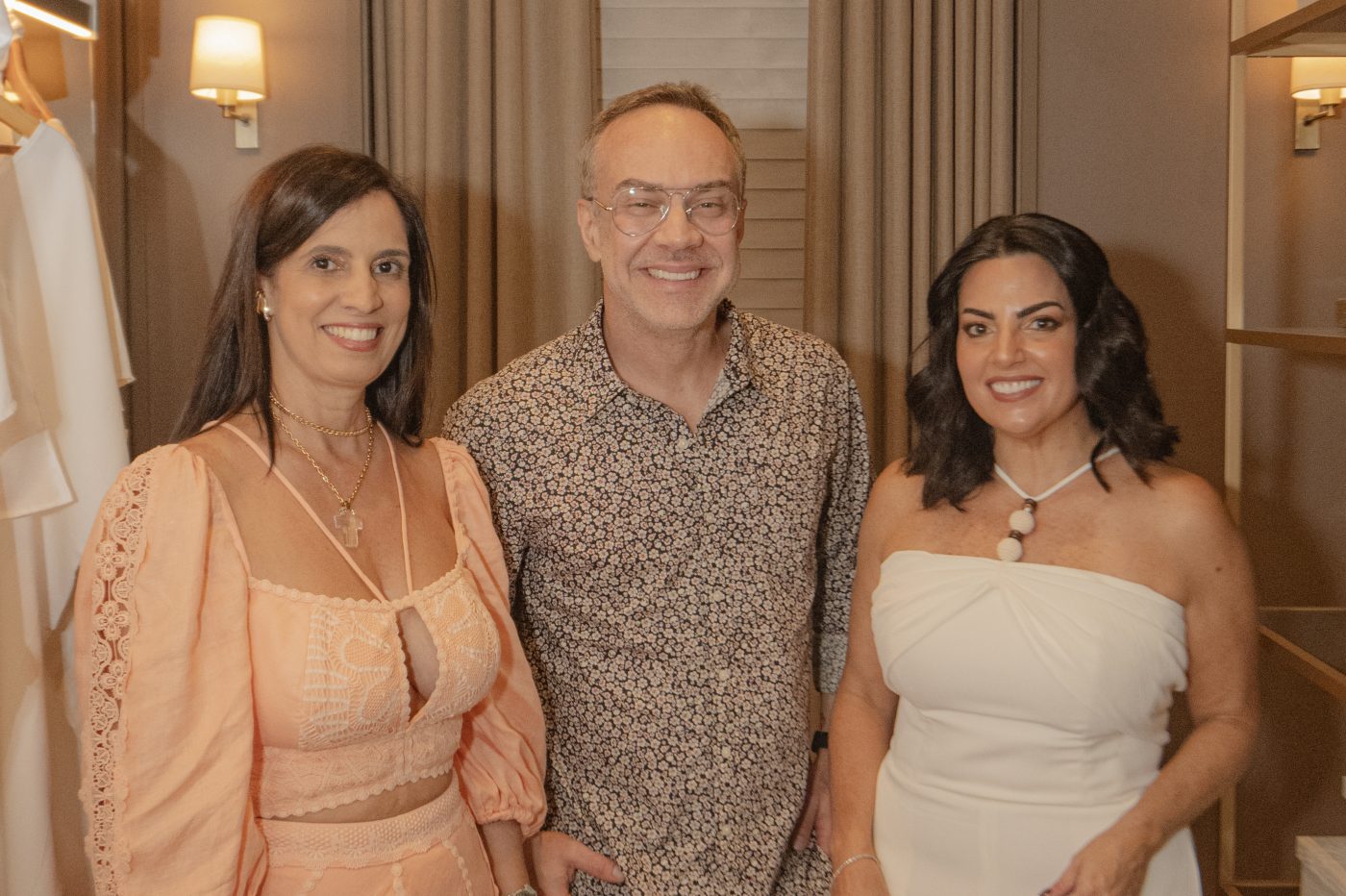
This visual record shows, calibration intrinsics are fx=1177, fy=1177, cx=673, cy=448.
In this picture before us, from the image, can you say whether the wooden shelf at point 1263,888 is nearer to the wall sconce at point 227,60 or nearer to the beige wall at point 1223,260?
the beige wall at point 1223,260

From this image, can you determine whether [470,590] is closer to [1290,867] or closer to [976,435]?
[976,435]

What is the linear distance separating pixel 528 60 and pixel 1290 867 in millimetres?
2767

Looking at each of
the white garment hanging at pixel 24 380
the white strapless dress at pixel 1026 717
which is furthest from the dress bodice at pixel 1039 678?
the white garment hanging at pixel 24 380

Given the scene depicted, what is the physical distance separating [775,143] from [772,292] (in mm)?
449

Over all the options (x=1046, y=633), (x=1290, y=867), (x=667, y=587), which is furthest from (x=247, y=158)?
(x=1290, y=867)

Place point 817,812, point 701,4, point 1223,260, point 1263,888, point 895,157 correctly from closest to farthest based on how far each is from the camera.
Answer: point 817,812 < point 1263,888 < point 1223,260 < point 895,157 < point 701,4

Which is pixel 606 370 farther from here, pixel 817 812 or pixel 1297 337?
pixel 1297 337

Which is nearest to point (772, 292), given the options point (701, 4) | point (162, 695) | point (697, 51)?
point (697, 51)

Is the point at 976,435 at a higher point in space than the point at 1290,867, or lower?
higher

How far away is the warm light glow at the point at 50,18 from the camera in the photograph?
2131 mm

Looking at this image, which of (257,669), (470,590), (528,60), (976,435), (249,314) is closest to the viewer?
(257,669)

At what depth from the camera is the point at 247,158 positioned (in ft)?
11.6

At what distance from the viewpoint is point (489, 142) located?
11.3ft

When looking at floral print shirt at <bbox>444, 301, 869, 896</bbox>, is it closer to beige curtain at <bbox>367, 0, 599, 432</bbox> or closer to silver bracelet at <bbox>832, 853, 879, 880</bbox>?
silver bracelet at <bbox>832, 853, 879, 880</bbox>
